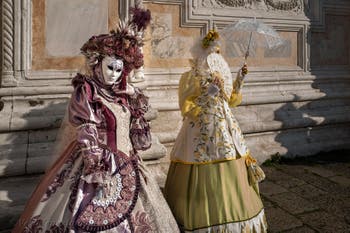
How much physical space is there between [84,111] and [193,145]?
0.97 meters

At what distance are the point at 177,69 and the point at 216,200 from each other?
89.7 inches

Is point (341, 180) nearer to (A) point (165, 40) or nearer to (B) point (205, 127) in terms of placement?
(B) point (205, 127)

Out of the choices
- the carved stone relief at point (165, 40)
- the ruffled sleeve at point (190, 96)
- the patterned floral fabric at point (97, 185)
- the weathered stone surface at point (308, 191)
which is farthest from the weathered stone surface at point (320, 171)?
the patterned floral fabric at point (97, 185)

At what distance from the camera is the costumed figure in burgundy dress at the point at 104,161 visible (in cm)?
212

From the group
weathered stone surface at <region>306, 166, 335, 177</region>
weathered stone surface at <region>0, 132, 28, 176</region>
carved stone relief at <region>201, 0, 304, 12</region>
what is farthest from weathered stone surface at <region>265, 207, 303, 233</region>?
carved stone relief at <region>201, 0, 304, 12</region>

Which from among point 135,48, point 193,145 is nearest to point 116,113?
point 135,48

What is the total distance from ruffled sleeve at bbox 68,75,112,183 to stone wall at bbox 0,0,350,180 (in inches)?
44.2

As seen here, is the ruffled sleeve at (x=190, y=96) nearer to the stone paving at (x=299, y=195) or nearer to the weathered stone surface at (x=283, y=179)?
the stone paving at (x=299, y=195)

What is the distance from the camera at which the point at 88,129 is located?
84.5 inches

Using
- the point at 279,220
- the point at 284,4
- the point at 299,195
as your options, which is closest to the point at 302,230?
the point at 279,220

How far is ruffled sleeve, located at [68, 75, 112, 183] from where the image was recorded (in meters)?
2.12

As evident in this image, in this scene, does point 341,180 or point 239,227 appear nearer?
point 239,227

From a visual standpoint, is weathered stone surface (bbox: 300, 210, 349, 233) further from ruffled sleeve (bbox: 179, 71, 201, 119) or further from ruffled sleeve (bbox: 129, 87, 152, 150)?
ruffled sleeve (bbox: 129, 87, 152, 150)

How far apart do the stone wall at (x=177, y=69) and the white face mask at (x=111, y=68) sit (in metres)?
1.20
